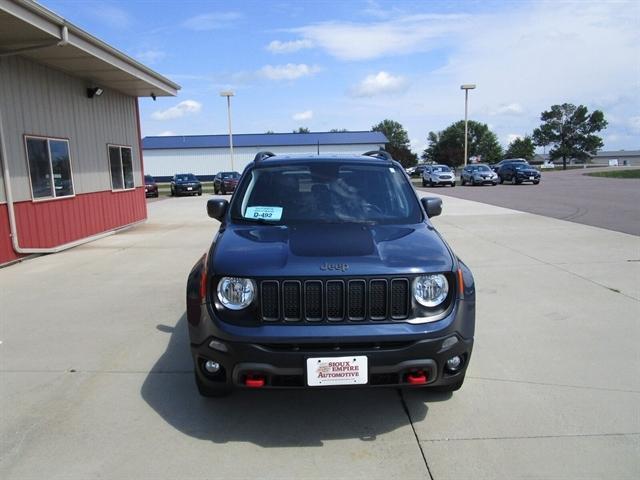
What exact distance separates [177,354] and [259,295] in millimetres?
1962

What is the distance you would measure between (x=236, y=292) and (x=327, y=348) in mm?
657

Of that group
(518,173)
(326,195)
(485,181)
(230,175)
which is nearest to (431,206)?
(326,195)

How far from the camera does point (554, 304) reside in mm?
5910

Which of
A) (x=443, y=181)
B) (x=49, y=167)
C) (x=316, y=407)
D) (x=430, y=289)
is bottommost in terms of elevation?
(x=316, y=407)

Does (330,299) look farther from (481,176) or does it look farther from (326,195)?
(481,176)

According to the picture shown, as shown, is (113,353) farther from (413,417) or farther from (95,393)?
(413,417)

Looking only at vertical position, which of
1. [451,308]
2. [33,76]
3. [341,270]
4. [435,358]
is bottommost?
[435,358]

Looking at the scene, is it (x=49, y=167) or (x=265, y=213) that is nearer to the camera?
(x=265, y=213)

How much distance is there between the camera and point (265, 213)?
404cm

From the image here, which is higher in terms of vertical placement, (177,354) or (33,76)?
(33,76)

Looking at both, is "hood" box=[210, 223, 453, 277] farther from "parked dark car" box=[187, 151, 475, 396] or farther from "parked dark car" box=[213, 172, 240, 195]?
"parked dark car" box=[213, 172, 240, 195]

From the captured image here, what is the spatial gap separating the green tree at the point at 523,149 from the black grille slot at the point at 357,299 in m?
121

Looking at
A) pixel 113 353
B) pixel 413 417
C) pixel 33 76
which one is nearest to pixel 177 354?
pixel 113 353

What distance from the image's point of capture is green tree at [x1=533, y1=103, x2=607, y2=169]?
4269 inches
